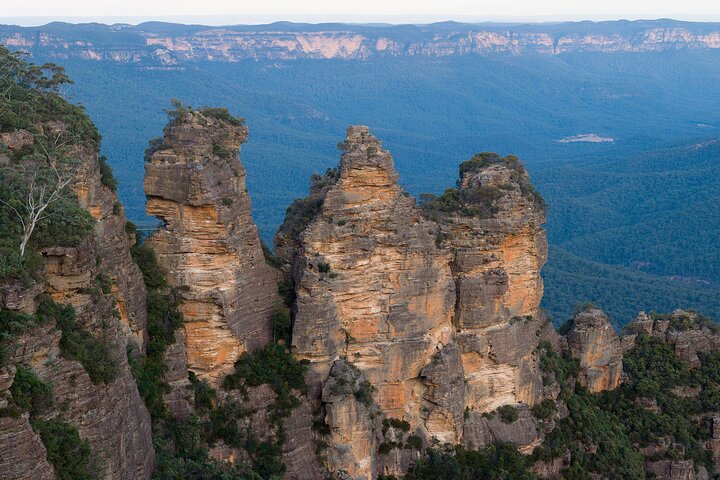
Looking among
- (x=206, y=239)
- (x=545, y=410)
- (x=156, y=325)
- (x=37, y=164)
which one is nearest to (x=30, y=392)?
(x=37, y=164)

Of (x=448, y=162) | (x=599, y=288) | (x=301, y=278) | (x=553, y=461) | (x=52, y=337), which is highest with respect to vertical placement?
(x=52, y=337)

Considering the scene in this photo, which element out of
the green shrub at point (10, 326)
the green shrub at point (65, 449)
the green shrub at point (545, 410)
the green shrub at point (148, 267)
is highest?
the green shrub at point (10, 326)

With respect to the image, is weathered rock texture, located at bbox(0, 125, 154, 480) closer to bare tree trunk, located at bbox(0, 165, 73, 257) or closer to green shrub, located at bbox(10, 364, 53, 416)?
green shrub, located at bbox(10, 364, 53, 416)

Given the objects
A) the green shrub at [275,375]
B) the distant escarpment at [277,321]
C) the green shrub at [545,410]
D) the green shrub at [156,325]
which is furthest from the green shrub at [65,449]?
the green shrub at [545,410]

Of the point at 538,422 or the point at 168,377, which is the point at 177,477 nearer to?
the point at 168,377

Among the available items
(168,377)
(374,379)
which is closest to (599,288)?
(374,379)

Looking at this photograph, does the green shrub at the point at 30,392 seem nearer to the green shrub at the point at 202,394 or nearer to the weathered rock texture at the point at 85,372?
the weathered rock texture at the point at 85,372
